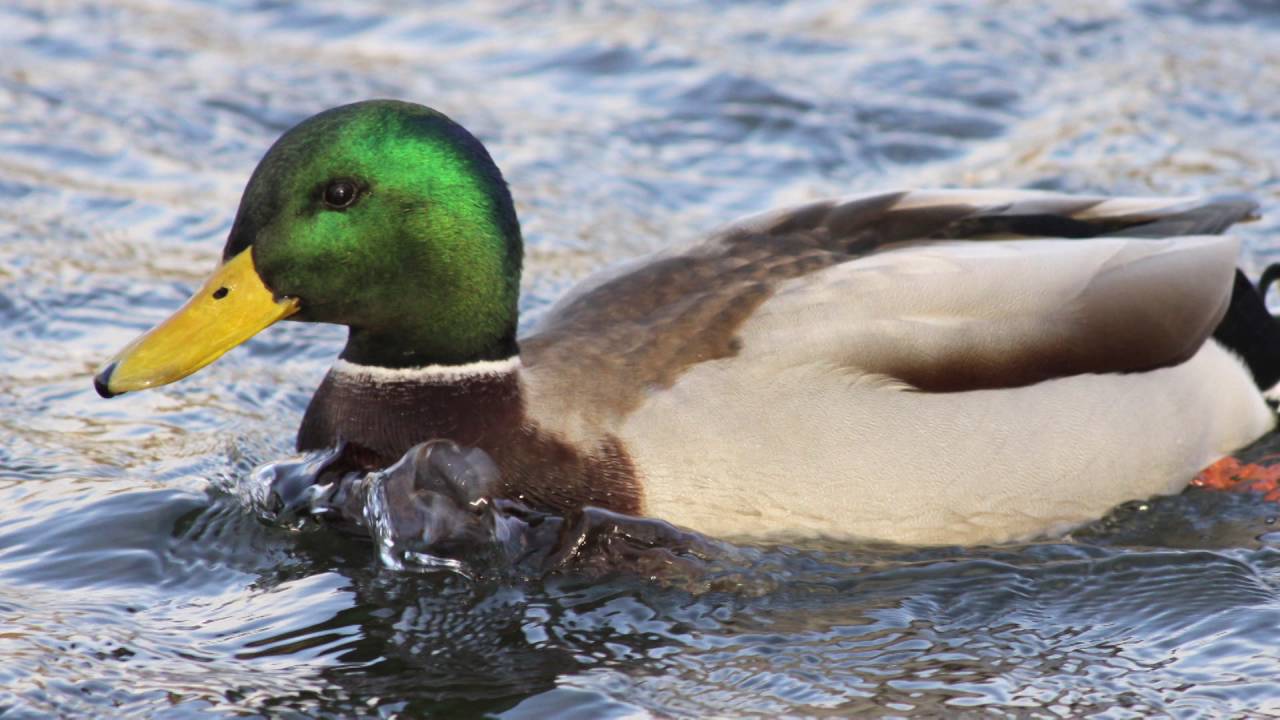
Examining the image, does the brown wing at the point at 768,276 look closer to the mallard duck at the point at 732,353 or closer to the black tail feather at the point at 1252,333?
the mallard duck at the point at 732,353

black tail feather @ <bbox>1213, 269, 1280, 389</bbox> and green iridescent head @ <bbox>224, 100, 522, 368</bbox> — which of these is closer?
green iridescent head @ <bbox>224, 100, 522, 368</bbox>

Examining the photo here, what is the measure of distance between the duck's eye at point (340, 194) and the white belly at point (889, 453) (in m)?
0.98

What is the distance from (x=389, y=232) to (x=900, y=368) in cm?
148

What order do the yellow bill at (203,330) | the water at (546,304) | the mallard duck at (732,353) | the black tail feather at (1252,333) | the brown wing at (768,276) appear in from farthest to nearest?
1. the black tail feather at (1252,333)
2. the brown wing at (768,276)
3. the mallard duck at (732,353)
4. the yellow bill at (203,330)
5. the water at (546,304)

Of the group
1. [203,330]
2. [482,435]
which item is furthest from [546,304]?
[203,330]

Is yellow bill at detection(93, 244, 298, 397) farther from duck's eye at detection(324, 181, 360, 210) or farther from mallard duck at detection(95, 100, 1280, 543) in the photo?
duck's eye at detection(324, 181, 360, 210)

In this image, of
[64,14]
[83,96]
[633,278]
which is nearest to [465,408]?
[633,278]

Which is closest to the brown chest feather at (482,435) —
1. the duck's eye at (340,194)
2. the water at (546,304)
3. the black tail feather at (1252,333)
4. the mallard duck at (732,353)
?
the mallard duck at (732,353)

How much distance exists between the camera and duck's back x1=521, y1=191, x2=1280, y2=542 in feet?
17.0

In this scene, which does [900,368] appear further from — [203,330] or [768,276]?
[203,330]

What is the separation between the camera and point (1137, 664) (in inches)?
187

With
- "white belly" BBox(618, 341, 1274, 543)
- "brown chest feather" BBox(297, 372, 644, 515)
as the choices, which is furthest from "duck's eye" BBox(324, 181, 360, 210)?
"white belly" BBox(618, 341, 1274, 543)

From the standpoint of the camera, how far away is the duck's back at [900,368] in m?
5.19

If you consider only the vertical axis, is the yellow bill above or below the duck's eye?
below
